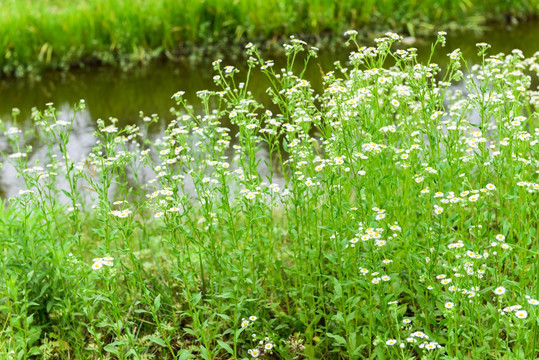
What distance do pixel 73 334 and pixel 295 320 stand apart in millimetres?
1125

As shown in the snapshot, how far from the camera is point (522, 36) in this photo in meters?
9.30

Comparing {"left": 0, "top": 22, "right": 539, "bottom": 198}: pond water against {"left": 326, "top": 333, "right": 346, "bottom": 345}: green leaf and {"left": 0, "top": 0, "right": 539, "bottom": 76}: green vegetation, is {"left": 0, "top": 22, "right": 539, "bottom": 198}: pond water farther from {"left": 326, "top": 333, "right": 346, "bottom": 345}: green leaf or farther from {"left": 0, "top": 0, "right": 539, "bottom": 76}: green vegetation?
{"left": 326, "top": 333, "right": 346, "bottom": 345}: green leaf

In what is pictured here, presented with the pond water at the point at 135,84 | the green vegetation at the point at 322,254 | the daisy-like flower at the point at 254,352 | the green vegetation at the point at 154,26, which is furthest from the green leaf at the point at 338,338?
the green vegetation at the point at 154,26

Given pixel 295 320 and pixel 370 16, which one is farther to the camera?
pixel 370 16

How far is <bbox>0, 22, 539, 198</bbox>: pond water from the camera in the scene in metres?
7.69

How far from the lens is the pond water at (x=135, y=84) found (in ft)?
25.2

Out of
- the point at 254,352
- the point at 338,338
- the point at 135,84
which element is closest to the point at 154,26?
the point at 135,84

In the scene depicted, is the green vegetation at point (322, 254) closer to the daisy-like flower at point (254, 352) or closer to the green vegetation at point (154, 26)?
the daisy-like flower at point (254, 352)

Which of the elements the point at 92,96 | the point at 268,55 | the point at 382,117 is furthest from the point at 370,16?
the point at 382,117

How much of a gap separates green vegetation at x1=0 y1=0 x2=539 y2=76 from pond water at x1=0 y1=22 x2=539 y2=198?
10.5 inches

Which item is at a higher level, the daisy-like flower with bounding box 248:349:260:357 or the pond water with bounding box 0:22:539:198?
the daisy-like flower with bounding box 248:349:260:357

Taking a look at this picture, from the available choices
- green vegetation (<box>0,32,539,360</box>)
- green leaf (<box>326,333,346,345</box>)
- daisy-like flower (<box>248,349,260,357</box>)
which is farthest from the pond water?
green leaf (<box>326,333,346,345</box>)

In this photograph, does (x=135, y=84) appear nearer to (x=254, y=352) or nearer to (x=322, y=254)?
(x=322, y=254)

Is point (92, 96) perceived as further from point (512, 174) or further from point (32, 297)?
point (512, 174)
